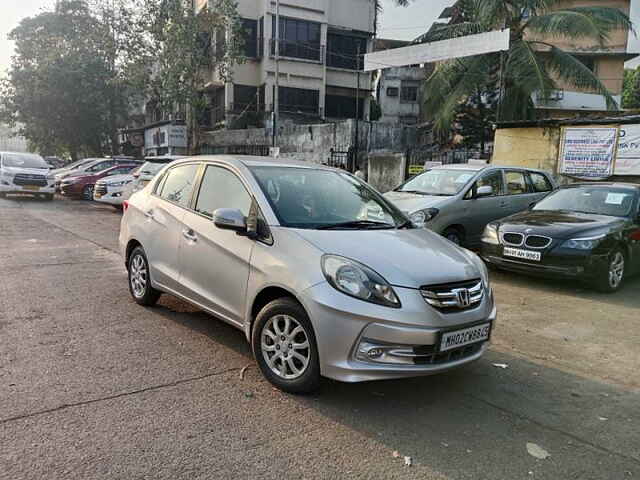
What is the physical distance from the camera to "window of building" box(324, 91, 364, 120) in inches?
1233

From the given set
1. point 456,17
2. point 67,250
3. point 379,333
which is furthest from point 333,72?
point 379,333

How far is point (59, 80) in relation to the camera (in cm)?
3086

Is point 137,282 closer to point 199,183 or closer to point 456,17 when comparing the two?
point 199,183

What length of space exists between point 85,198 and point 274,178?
17468mm

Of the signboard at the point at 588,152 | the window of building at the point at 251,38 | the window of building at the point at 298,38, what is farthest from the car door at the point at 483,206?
the window of building at the point at 251,38

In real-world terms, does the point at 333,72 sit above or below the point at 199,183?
above

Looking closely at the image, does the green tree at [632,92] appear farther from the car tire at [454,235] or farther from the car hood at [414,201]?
the car hood at [414,201]

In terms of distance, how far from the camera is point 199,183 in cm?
493

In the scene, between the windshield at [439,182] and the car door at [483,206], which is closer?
the car door at [483,206]

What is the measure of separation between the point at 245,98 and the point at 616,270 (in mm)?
25125

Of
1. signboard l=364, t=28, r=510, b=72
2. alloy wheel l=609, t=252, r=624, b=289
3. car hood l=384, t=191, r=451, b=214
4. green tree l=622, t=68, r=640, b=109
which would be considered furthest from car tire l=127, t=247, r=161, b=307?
green tree l=622, t=68, r=640, b=109

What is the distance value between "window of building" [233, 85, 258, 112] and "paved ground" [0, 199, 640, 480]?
24.8 meters

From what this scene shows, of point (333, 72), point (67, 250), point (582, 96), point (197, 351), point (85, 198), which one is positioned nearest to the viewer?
point (197, 351)

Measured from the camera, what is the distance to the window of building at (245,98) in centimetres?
2906
